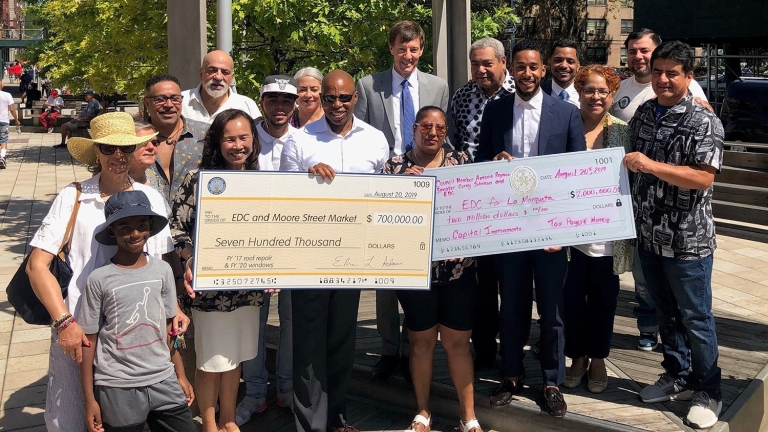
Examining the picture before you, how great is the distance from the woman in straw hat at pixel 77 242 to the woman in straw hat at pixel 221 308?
246 millimetres

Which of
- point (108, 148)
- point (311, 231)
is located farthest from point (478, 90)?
point (108, 148)

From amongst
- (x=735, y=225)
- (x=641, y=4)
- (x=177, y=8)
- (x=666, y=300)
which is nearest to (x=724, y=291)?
(x=735, y=225)

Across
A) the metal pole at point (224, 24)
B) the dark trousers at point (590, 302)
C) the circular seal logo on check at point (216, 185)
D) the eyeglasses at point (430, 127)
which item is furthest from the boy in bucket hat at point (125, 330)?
the metal pole at point (224, 24)

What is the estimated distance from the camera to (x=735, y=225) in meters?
11.6

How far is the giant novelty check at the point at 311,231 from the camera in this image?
4.09 m

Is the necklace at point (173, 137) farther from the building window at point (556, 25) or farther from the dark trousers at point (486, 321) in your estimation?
the building window at point (556, 25)

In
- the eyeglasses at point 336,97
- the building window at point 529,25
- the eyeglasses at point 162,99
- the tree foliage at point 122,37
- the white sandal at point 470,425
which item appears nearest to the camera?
the eyeglasses at point 336,97

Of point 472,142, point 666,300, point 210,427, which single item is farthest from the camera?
point 472,142

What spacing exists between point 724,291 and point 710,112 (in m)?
4.94

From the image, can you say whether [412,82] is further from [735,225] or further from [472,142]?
[735,225]

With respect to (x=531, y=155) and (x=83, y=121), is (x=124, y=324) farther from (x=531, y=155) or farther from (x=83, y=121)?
(x=83, y=121)

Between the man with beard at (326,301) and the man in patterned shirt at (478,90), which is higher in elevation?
the man in patterned shirt at (478,90)

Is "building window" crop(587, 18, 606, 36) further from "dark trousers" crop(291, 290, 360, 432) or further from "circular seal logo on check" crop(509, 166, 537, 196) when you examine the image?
"dark trousers" crop(291, 290, 360, 432)

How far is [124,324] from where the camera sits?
141 inches
